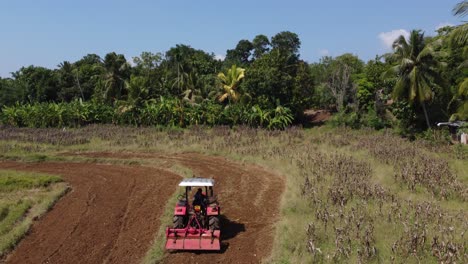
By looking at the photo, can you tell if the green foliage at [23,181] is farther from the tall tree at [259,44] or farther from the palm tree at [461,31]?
the tall tree at [259,44]

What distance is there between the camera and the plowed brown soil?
10.6 meters

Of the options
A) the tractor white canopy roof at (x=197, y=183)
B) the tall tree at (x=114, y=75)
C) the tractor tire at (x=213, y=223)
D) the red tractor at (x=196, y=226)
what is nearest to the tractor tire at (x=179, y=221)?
the red tractor at (x=196, y=226)

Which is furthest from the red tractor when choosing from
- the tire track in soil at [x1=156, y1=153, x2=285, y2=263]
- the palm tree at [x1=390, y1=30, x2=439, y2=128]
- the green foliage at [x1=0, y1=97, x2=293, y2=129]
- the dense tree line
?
the green foliage at [x1=0, y1=97, x2=293, y2=129]

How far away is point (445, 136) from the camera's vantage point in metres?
27.9

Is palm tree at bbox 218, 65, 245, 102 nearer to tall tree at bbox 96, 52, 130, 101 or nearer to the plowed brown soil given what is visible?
tall tree at bbox 96, 52, 130, 101

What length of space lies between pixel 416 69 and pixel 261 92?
13.4 m

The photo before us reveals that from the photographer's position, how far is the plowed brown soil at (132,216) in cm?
1056

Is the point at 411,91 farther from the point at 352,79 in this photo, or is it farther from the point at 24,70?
the point at 24,70

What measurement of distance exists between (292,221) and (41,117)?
3712 centimetres

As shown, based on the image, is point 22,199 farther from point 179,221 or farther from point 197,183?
point 197,183

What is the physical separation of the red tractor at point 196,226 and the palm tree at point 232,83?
28.2 meters

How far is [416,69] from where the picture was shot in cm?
3050

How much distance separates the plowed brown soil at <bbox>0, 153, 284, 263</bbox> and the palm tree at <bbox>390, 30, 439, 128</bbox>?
1614cm

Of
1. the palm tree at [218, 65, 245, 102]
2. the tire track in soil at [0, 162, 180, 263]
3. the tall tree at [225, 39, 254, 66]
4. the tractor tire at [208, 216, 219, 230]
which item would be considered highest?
the tall tree at [225, 39, 254, 66]
